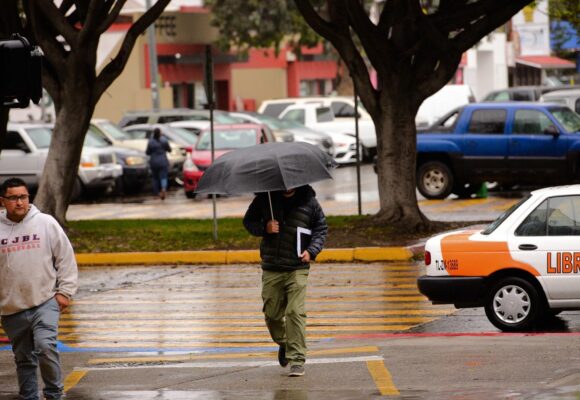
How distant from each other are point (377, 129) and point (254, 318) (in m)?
7.29

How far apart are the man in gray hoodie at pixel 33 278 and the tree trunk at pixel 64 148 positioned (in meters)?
12.5

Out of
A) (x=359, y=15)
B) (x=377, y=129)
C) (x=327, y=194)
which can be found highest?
(x=359, y=15)

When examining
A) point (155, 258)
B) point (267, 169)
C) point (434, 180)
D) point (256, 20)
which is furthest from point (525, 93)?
point (267, 169)

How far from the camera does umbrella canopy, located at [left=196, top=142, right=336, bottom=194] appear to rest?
434 inches

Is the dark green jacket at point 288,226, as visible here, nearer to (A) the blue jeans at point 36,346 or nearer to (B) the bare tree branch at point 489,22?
(A) the blue jeans at point 36,346

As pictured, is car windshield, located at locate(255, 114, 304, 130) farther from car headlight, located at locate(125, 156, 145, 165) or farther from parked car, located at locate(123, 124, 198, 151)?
car headlight, located at locate(125, 156, 145, 165)

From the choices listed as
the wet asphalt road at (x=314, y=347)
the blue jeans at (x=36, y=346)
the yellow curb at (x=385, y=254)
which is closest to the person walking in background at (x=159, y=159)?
the yellow curb at (x=385, y=254)

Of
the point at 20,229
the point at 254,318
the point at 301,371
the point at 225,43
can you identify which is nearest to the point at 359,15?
the point at 254,318

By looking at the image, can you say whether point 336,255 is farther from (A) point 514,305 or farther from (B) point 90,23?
(A) point 514,305

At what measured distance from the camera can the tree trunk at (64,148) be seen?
2189cm

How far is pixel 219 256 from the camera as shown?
2005 centimetres

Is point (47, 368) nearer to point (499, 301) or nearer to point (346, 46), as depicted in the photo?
point (499, 301)

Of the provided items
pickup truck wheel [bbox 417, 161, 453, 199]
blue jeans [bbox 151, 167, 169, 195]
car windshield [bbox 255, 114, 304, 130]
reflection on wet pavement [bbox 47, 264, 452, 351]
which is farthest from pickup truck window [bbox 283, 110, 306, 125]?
reflection on wet pavement [bbox 47, 264, 452, 351]

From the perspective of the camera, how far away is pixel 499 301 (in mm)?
13078
